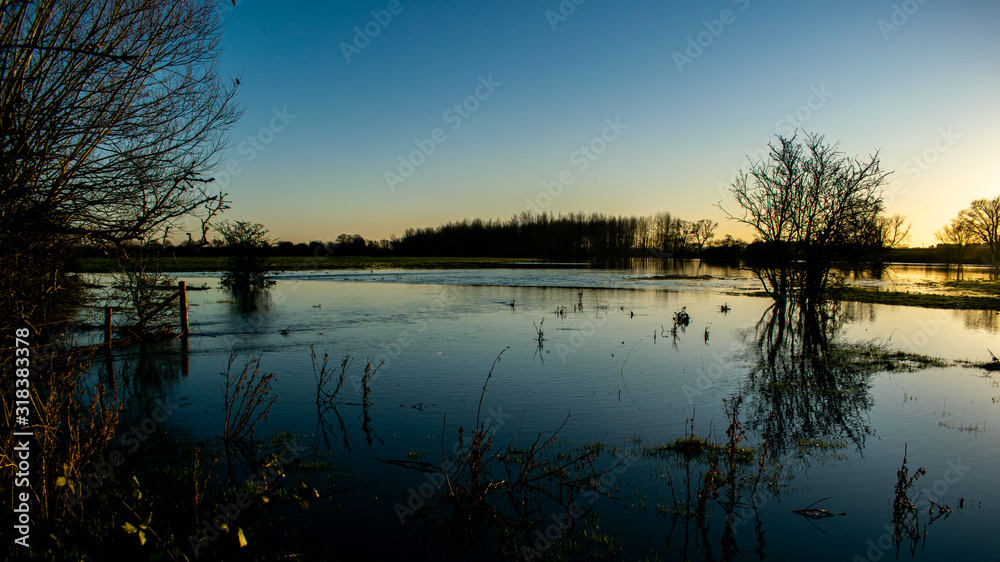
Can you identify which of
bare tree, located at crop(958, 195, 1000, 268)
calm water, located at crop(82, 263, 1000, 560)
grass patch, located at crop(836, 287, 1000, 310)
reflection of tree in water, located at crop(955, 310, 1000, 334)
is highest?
bare tree, located at crop(958, 195, 1000, 268)

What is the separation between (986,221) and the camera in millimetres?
60969

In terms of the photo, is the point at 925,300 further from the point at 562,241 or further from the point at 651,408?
the point at 562,241

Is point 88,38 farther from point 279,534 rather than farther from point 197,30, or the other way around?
point 279,534

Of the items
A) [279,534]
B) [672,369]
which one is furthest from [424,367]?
[279,534]

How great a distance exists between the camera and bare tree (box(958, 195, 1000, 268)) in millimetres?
60000

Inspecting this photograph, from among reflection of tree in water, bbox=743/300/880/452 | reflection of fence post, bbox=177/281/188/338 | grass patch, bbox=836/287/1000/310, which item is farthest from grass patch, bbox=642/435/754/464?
grass patch, bbox=836/287/1000/310

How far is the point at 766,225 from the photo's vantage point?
92.4 ft

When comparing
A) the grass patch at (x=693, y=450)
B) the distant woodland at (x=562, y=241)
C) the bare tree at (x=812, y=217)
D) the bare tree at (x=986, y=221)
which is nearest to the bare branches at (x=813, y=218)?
the bare tree at (x=812, y=217)

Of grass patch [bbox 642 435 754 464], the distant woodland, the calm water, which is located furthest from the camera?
the distant woodland

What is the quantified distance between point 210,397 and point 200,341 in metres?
8.02

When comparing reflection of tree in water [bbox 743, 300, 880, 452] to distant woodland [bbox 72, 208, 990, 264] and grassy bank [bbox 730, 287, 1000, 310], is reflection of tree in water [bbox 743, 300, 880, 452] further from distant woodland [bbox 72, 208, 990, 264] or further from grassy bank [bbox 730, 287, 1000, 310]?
distant woodland [bbox 72, 208, 990, 264]

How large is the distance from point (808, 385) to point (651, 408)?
444cm

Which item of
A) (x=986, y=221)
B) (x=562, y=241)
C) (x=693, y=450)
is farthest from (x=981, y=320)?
(x=562, y=241)

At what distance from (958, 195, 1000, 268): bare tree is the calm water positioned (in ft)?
165
